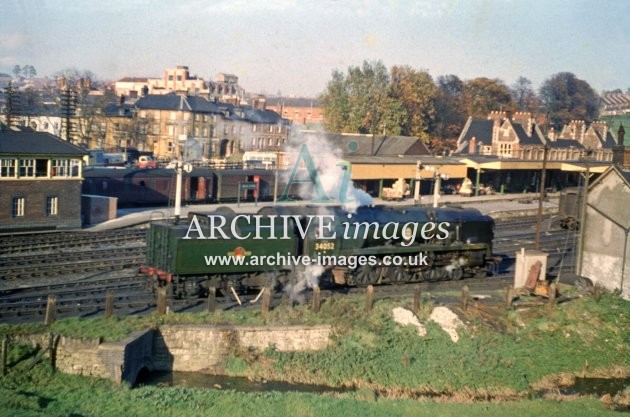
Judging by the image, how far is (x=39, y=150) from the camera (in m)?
33.8

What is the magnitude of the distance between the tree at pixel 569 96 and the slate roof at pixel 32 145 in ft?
348

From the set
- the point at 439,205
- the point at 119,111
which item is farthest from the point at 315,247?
the point at 119,111

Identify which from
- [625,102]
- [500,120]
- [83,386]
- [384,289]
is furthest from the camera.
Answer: [625,102]

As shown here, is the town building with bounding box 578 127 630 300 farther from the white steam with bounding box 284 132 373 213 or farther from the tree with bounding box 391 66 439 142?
the tree with bounding box 391 66 439 142

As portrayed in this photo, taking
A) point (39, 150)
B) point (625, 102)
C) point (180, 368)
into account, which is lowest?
point (180, 368)

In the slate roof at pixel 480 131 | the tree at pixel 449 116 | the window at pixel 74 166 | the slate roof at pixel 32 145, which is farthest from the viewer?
the tree at pixel 449 116

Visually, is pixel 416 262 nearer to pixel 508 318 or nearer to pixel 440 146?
pixel 508 318

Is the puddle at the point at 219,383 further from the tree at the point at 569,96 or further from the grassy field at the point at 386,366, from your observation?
the tree at the point at 569,96

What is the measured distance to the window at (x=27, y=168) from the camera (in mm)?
33125

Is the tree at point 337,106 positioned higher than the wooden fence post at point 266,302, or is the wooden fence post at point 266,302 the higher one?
the tree at point 337,106

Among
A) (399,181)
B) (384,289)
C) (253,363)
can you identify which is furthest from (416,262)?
(399,181)

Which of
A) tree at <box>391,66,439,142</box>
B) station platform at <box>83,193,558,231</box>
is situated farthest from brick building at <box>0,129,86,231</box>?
tree at <box>391,66,439,142</box>

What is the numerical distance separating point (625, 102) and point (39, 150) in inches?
5827

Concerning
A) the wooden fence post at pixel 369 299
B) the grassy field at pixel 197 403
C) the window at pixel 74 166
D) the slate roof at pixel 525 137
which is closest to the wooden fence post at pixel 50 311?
the grassy field at pixel 197 403
